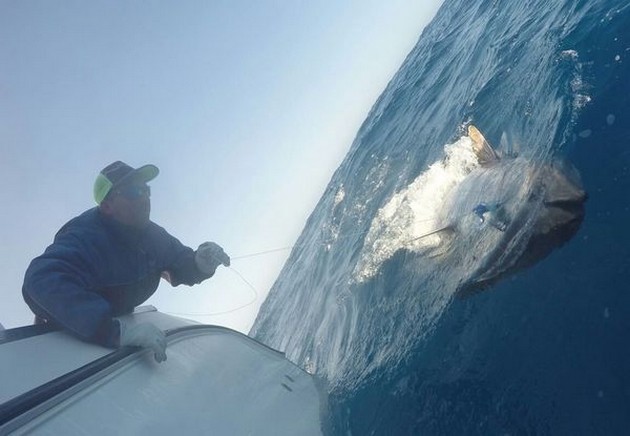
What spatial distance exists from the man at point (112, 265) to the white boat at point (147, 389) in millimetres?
172

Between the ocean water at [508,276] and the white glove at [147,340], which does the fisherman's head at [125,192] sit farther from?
the ocean water at [508,276]

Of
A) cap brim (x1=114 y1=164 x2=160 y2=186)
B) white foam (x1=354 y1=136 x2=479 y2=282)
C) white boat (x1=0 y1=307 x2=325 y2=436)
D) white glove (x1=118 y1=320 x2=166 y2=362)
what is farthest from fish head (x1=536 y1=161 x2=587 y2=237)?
cap brim (x1=114 y1=164 x2=160 y2=186)

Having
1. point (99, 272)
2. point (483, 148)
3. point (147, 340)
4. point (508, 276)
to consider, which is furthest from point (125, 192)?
point (483, 148)

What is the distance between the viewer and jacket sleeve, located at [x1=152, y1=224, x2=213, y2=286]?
6008mm

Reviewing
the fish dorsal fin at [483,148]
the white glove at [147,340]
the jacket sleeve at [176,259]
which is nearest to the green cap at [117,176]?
the jacket sleeve at [176,259]

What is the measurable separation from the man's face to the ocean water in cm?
306

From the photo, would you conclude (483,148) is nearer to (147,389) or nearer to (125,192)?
(125,192)

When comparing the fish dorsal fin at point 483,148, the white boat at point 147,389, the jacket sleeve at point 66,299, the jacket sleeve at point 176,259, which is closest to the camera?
the white boat at point 147,389

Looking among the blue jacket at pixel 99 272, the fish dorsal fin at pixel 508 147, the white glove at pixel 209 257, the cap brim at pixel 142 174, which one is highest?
the cap brim at pixel 142 174

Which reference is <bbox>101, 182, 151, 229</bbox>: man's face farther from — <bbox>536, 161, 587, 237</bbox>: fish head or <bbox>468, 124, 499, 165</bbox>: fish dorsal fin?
<bbox>468, 124, 499, 165</bbox>: fish dorsal fin

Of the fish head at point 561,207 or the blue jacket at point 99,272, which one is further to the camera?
the fish head at point 561,207

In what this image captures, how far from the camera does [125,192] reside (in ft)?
16.5

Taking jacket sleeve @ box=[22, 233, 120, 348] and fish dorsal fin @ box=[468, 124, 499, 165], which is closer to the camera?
jacket sleeve @ box=[22, 233, 120, 348]

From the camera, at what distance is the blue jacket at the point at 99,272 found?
158 inches
